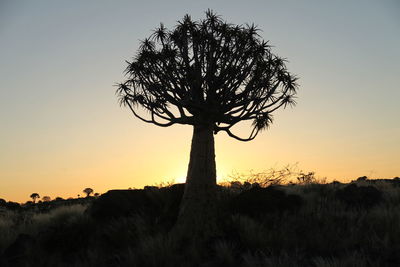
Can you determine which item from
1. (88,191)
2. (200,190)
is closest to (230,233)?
(200,190)

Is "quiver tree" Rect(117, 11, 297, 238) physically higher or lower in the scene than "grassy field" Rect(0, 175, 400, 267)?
higher

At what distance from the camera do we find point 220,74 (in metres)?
11.5

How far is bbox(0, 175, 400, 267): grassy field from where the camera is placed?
28.8 feet

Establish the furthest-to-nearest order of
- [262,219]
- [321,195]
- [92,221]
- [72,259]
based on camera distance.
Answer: [321,195] < [92,221] < [262,219] < [72,259]

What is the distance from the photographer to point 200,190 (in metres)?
11.2

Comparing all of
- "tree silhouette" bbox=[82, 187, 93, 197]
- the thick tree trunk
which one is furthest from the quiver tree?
"tree silhouette" bbox=[82, 187, 93, 197]

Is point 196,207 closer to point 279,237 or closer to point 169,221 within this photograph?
point 169,221

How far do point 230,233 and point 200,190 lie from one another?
4.74 feet

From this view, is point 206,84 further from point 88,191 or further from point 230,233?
point 88,191

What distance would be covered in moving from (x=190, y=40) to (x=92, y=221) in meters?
6.70

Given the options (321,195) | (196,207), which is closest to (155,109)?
(196,207)

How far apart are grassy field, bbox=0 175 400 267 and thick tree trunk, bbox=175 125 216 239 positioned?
1.37 feet

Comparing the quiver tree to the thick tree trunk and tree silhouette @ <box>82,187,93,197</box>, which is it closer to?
the thick tree trunk

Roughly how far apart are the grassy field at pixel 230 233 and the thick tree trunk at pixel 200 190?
1.37 ft
